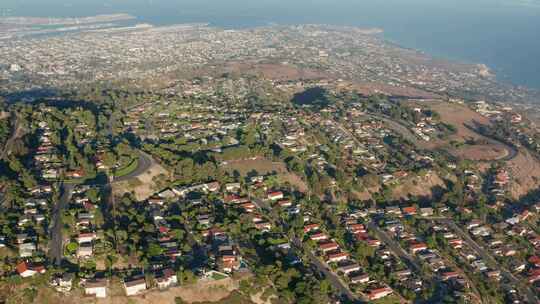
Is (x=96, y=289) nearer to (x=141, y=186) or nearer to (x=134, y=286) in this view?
(x=134, y=286)

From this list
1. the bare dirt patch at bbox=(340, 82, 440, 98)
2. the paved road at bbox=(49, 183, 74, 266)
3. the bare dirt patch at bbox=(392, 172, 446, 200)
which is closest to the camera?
the paved road at bbox=(49, 183, 74, 266)

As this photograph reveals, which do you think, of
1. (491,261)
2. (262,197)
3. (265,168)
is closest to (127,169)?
(262,197)

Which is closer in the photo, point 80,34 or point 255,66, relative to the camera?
point 255,66

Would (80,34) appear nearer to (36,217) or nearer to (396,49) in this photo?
(396,49)

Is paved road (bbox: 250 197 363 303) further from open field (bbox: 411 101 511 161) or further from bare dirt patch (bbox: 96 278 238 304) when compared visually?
open field (bbox: 411 101 511 161)

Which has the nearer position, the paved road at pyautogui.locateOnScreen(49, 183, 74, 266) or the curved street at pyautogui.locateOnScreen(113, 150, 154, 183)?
the paved road at pyautogui.locateOnScreen(49, 183, 74, 266)

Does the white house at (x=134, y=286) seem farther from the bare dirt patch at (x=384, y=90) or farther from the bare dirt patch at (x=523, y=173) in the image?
the bare dirt patch at (x=384, y=90)

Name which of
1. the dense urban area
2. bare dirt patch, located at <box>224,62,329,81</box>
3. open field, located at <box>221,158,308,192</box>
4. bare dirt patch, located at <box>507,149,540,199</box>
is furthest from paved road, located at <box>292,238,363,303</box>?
bare dirt patch, located at <box>224,62,329,81</box>

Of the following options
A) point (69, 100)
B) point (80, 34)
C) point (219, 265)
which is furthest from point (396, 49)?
point (219, 265)
